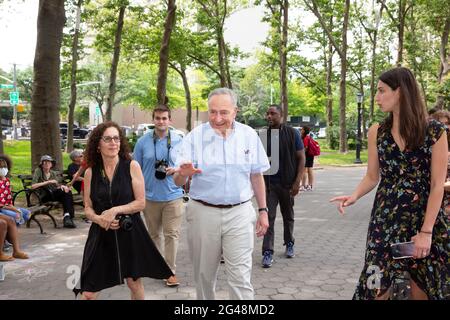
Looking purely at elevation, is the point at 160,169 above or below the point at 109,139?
below

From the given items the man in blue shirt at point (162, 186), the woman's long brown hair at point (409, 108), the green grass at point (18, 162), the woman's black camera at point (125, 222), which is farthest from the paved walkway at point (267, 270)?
the green grass at point (18, 162)

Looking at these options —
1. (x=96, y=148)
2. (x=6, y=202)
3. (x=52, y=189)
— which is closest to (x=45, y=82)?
(x=52, y=189)

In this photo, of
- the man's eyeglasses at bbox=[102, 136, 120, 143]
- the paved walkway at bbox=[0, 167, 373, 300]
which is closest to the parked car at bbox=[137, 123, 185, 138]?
the paved walkway at bbox=[0, 167, 373, 300]

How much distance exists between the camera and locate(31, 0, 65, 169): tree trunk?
1102 cm

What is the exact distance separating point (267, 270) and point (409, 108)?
3553 millimetres

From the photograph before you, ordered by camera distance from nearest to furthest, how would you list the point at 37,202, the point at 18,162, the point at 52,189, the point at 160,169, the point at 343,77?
the point at 160,169 < the point at 52,189 < the point at 37,202 < the point at 18,162 < the point at 343,77

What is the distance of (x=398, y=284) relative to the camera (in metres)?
3.24

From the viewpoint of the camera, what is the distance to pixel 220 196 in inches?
145

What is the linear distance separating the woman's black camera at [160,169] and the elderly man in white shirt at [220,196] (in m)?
1.57

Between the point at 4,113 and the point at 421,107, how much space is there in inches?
3317

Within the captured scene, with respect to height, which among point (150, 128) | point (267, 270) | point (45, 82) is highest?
point (45, 82)

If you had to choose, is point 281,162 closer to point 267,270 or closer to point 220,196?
point 267,270

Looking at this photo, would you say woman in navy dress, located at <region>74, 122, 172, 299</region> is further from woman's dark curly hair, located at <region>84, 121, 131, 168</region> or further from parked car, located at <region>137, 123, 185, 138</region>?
parked car, located at <region>137, 123, 185, 138</region>

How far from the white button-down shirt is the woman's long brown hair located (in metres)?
1.17
